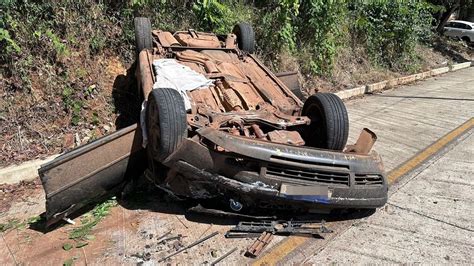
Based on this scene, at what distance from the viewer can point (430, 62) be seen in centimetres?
1380

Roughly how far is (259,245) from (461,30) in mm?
26366

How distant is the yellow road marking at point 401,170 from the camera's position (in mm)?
3083

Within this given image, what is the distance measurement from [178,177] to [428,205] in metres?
2.57

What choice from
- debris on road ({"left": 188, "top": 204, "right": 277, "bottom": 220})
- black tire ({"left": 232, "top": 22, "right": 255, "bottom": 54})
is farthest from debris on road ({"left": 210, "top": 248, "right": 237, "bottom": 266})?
black tire ({"left": 232, "top": 22, "right": 255, "bottom": 54})

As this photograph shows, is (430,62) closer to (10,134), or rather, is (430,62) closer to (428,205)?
(428,205)

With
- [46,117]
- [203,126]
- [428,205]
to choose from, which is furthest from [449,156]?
[46,117]

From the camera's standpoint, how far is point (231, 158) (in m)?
3.19

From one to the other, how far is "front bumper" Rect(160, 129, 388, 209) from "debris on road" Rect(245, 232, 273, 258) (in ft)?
0.93

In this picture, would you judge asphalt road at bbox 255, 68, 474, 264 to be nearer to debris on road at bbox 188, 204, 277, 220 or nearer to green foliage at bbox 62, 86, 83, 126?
debris on road at bbox 188, 204, 277, 220

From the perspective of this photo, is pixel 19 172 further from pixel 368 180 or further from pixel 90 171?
pixel 368 180

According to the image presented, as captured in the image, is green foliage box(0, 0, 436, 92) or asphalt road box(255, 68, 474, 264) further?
green foliage box(0, 0, 436, 92)

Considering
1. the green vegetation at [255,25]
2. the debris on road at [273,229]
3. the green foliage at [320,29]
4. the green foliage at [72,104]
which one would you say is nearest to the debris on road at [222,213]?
the debris on road at [273,229]

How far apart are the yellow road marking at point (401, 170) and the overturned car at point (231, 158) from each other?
0.32 m

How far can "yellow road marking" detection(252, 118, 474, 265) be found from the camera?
3083 mm
